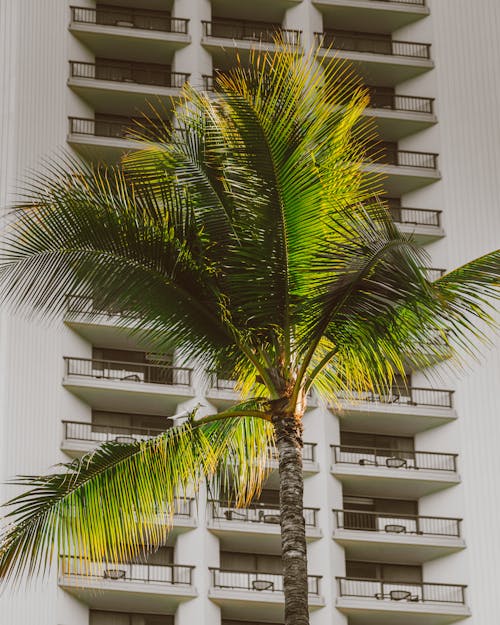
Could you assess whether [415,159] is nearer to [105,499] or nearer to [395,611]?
[395,611]

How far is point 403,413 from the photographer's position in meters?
52.4

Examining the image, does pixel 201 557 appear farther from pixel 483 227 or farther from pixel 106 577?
pixel 483 227

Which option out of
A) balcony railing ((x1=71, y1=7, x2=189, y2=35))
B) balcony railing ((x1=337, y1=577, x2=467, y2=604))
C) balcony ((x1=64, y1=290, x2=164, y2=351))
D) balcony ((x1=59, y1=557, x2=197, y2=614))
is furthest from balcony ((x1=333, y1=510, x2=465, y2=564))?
balcony railing ((x1=71, y1=7, x2=189, y2=35))

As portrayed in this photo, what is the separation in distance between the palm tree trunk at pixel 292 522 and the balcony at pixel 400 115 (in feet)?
138

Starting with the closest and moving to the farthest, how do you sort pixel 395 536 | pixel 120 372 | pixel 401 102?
pixel 395 536 → pixel 120 372 → pixel 401 102

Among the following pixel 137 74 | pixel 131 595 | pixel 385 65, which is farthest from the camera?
pixel 385 65

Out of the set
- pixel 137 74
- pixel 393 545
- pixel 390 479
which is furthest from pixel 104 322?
pixel 393 545

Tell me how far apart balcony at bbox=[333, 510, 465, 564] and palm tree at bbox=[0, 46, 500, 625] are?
1372 inches

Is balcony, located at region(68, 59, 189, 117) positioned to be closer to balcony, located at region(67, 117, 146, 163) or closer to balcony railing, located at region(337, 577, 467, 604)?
balcony, located at region(67, 117, 146, 163)

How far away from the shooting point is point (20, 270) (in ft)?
51.2

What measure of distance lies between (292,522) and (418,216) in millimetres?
42132

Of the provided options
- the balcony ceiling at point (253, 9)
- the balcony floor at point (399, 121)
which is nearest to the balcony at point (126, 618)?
the balcony floor at point (399, 121)

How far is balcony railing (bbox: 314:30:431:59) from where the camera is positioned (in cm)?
5884

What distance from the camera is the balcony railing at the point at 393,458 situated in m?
51.8
